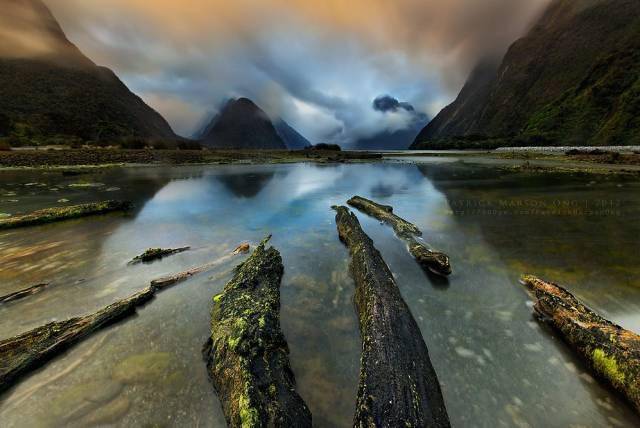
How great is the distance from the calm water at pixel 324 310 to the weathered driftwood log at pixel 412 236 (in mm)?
436

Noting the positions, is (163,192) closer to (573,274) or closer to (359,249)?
(359,249)

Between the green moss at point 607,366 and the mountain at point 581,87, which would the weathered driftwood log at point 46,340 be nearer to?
the green moss at point 607,366

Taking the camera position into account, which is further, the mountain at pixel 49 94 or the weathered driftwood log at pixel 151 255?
the mountain at pixel 49 94

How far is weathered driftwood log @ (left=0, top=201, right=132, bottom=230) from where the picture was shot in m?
14.2

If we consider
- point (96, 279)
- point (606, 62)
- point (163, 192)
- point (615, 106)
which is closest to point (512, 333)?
point (96, 279)

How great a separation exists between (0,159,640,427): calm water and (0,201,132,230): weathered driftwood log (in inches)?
39.0

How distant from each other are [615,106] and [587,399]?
444ft

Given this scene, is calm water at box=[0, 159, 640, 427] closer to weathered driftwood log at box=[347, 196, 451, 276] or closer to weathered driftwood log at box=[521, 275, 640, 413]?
weathered driftwood log at box=[521, 275, 640, 413]

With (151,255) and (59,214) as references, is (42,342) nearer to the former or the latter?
(151,255)

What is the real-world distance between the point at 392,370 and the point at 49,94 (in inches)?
7402

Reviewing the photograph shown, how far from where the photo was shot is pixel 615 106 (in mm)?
89375

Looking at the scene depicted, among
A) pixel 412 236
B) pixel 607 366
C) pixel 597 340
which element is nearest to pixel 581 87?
pixel 412 236

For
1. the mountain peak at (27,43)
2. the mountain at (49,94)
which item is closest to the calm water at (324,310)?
the mountain at (49,94)

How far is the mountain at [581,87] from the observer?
87.7m
